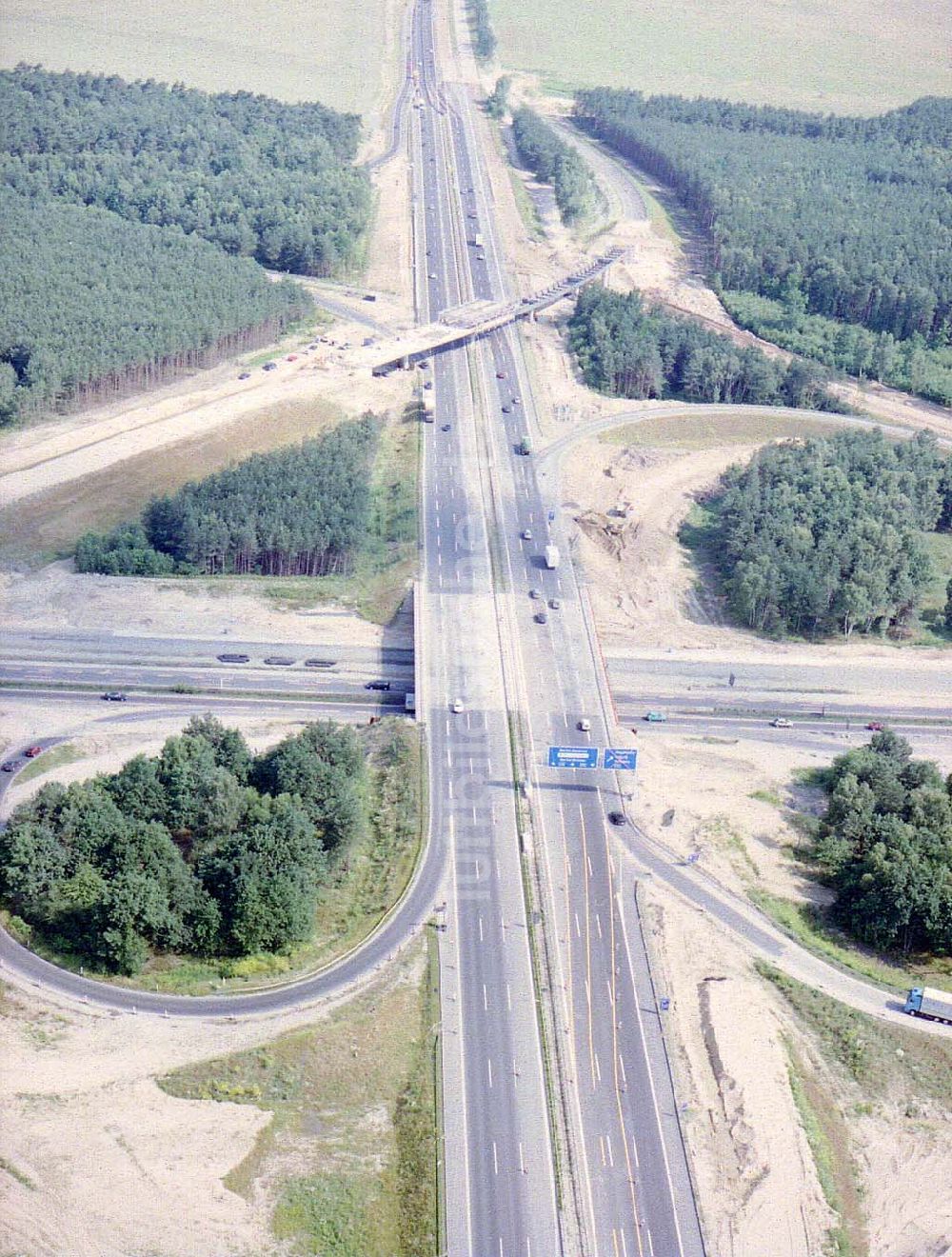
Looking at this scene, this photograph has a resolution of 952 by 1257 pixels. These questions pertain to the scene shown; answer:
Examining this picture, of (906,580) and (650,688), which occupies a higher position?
(906,580)

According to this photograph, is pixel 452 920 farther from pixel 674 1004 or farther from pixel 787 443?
pixel 787 443

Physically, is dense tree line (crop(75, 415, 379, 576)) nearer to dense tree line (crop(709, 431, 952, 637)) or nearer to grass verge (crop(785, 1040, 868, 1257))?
dense tree line (crop(709, 431, 952, 637))

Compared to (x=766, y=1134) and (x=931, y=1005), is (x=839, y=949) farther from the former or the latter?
(x=766, y=1134)

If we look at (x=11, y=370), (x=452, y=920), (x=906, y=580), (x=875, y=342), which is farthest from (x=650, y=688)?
(x=875, y=342)

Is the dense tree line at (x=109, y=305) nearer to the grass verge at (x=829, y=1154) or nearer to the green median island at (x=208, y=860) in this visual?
the green median island at (x=208, y=860)

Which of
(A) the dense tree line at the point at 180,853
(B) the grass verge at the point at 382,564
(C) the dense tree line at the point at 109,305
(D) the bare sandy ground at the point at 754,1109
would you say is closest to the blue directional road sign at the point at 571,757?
(D) the bare sandy ground at the point at 754,1109

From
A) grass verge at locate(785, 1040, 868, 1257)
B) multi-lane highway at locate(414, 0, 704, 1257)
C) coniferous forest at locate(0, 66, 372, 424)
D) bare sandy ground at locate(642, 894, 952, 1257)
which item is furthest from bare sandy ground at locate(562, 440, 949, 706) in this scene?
coniferous forest at locate(0, 66, 372, 424)
